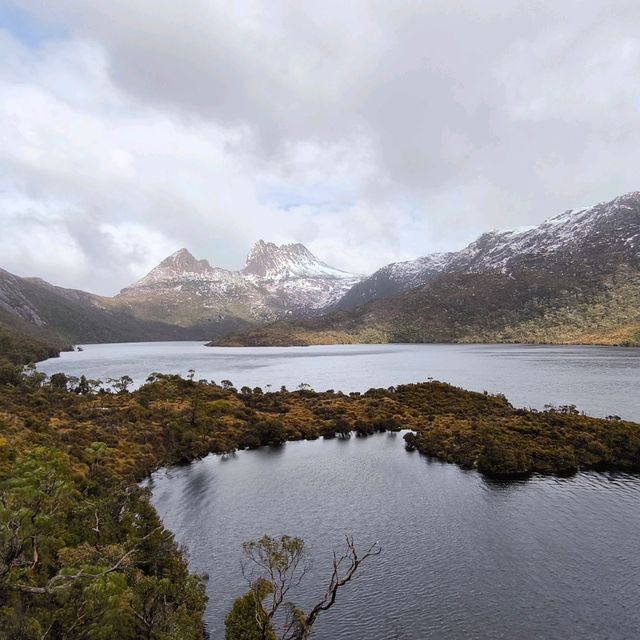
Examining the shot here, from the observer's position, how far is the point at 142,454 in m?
80.9

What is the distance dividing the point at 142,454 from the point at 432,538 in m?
52.1

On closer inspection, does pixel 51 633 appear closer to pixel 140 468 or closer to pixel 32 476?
pixel 32 476

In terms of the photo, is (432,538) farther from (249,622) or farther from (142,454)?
(142,454)

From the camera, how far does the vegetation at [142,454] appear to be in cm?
2480

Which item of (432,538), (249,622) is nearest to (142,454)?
(432,538)

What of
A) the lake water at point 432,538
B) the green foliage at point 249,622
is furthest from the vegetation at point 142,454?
the lake water at point 432,538

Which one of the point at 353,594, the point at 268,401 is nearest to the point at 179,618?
the point at 353,594

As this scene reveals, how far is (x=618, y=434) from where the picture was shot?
78.4m

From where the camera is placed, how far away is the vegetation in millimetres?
24797

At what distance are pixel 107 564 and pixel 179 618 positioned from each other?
5.48 metres

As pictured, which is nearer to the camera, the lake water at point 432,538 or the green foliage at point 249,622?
the green foliage at point 249,622

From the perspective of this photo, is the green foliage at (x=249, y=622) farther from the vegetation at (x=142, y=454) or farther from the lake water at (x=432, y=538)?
the lake water at (x=432, y=538)

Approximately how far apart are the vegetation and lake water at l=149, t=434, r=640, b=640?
20.5ft

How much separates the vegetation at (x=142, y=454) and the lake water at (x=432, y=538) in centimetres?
624
